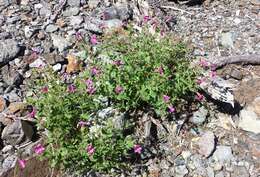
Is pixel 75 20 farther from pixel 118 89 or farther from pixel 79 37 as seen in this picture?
pixel 118 89

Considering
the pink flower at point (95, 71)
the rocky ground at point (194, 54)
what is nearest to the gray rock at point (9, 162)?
the rocky ground at point (194, 54)

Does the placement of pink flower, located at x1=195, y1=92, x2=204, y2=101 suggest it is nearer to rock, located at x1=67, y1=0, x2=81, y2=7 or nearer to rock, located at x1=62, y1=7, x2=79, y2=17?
rock, located at x1=62, y1=7, x2=79, y2=17

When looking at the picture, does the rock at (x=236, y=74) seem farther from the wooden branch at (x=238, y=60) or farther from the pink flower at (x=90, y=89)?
the pink flower at (x=90, y=89)

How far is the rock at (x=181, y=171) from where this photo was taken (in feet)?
17.4

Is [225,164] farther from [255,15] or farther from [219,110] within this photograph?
[255,15]

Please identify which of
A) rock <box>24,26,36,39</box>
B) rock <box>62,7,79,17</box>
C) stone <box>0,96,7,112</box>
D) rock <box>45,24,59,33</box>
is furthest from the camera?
rock <box>62,7,79,17</box>

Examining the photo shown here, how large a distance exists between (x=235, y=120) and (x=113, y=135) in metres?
1.64

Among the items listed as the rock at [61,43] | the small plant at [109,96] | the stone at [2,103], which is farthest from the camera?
the rock at [61,43]

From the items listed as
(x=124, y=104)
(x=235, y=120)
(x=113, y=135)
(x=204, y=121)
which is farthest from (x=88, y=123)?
(x=235, y=120)

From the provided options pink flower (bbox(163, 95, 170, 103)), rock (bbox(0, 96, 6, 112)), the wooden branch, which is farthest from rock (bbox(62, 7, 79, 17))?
pink flower (bbox(163, 95, 170, 103))

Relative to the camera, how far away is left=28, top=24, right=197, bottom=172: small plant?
4.88 m

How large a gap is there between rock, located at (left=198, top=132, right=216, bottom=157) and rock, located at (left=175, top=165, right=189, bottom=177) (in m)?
0.29

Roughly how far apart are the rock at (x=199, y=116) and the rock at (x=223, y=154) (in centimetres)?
40

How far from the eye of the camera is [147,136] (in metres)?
5.52
